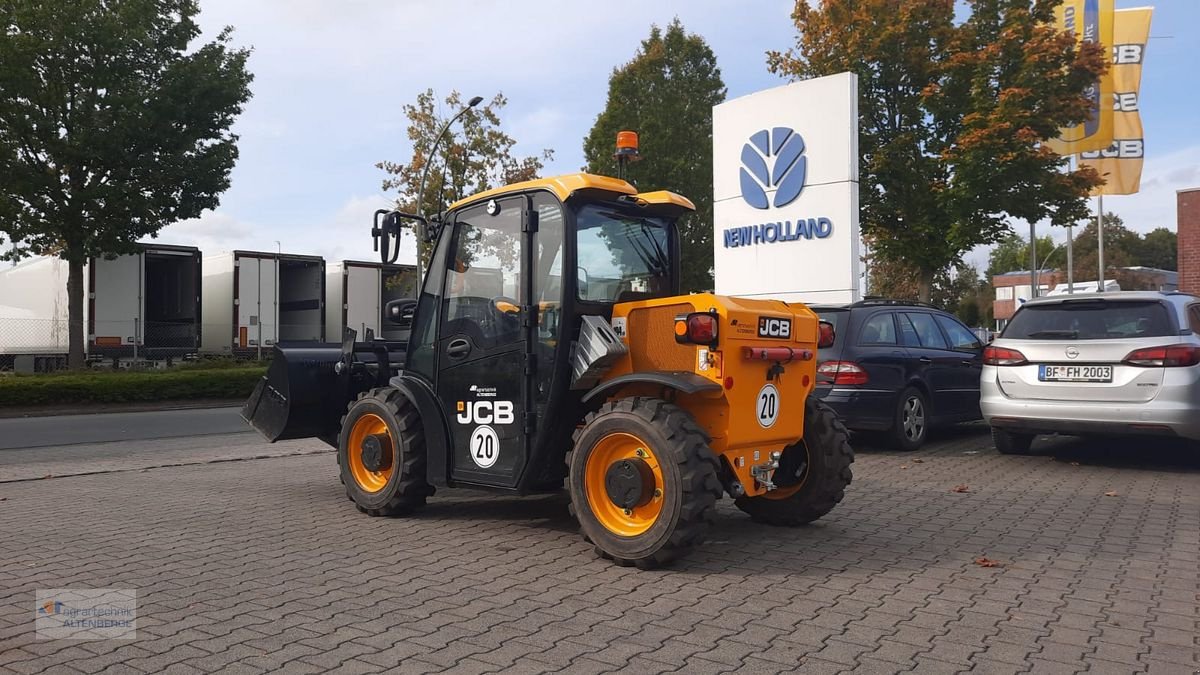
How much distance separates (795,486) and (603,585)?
1855 millimetres

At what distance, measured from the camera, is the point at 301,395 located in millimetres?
7012

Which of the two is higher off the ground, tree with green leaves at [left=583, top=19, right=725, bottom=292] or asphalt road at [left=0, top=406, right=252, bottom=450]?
tree with green leaves at [left=583, top=19, right=725, bottom=292]

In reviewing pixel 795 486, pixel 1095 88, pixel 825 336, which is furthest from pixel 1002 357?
pixel 1095 88

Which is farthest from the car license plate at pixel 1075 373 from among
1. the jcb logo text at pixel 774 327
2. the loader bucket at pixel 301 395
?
the loader bucket at pixel 301 395

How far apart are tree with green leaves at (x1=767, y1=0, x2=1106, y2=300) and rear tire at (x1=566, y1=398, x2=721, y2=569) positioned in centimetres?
1612

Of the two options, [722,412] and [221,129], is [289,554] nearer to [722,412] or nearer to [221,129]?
[722,412]

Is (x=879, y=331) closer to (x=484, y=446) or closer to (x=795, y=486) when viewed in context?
(x=795, y=486)

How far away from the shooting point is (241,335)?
24.0 metres

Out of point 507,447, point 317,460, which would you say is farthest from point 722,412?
point 317,460

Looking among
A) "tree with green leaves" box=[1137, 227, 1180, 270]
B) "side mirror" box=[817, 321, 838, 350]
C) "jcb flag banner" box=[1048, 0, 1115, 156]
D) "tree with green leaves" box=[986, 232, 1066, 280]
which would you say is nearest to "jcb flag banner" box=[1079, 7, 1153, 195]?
"jcb flag banner" box=[1048, 0, 1115, 156]

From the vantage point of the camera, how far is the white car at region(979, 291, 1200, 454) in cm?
764

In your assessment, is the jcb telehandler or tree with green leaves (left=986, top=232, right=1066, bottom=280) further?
tree with green leaves (left=986, top=232, right=1066, bottom=280)

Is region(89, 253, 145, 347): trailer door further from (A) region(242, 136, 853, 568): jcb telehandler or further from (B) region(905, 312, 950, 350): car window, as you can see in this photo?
(B) region(905, 312, 950, 350): car window

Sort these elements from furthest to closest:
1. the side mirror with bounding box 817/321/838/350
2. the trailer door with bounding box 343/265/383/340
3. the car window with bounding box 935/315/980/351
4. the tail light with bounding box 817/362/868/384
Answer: the trailer door with bounding box 343/265/383/340
the car window with bounding box 935/315/980/351
the tail light with bounding box 817/362/868/384
the side mirror with bounding box 817/321/838/350
